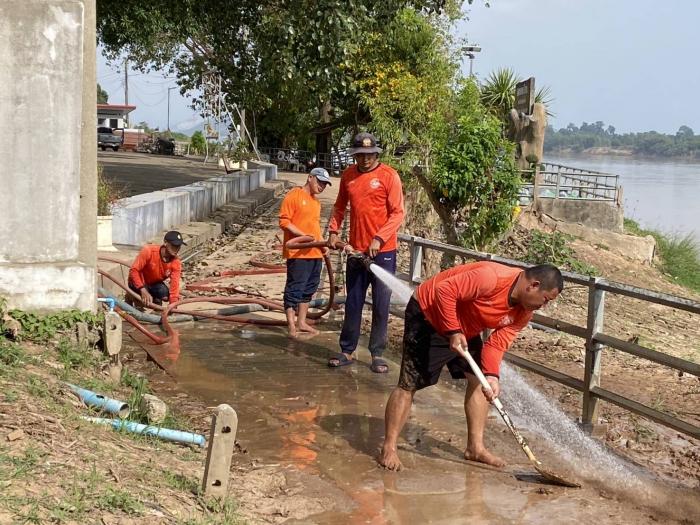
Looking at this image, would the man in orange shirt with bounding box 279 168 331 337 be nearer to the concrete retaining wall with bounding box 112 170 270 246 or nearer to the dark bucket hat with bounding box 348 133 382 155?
the dark bucket hat with bounding box 348 133 382 155

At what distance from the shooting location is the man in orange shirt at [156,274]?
8.43 m

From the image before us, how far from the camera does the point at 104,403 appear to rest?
502 centimetres

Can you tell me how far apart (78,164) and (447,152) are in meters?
7.15

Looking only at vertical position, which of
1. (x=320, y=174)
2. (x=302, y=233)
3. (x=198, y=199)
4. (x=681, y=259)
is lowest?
(x=681, y=259)

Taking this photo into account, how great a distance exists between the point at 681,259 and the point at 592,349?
19318mm

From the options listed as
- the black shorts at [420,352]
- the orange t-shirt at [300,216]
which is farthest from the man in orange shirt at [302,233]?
the black shorts at [420,352]

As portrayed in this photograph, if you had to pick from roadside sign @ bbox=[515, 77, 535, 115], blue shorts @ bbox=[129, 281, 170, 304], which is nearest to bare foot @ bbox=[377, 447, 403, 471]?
blue shorts @ bbox=[129, 281, 170, 304]

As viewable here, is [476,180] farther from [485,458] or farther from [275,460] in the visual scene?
[275,460]

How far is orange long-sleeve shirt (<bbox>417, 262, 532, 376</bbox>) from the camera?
5.05 m

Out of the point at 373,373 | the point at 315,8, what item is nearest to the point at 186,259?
the point at 315,8

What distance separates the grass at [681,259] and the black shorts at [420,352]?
58.8ft

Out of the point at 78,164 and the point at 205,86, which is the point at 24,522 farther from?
the point at 205,86

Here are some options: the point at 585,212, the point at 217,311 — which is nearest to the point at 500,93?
the point at 585,212

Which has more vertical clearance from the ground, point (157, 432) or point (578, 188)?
point (578, 188)
